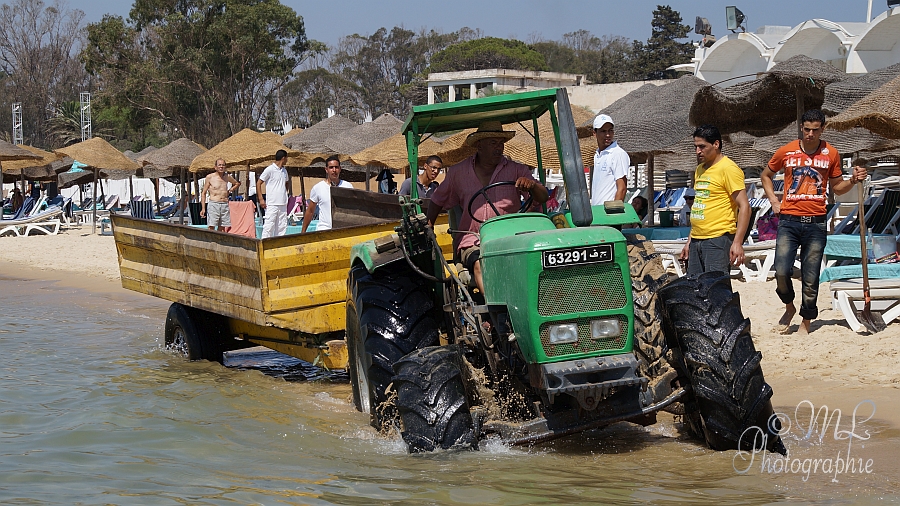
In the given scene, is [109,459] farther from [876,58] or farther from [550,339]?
[876,58]

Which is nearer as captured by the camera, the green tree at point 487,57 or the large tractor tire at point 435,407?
the large tractor tire at point 435,407

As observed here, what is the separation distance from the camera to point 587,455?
534 cm

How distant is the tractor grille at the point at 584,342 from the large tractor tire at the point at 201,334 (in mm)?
4510

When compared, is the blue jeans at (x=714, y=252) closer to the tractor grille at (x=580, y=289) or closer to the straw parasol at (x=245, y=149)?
the tractor grille at (x=580, y=289)

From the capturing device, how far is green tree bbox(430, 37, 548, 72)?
2985 inches

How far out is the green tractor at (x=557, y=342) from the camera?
4.80 m

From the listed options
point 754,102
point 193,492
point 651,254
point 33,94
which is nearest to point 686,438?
point 651,254

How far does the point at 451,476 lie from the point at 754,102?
398 inches

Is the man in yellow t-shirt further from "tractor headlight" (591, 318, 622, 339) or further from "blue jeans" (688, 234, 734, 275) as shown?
"tractor headlight" (591, 318, 622, 339)

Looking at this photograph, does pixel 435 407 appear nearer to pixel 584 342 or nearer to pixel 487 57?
pixel 584 342

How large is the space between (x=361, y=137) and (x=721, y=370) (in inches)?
729

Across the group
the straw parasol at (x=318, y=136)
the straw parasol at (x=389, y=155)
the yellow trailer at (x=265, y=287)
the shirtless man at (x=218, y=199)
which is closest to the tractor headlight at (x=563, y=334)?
the yellow trailer at (x=265, y=287)

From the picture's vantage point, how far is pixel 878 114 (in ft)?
29.7

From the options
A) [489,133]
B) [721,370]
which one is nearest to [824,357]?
[721,370]
